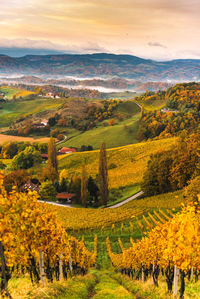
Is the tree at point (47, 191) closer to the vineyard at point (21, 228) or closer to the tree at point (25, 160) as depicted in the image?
the tree at point (25, 160)

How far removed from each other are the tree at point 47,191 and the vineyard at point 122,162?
1802 centimetres

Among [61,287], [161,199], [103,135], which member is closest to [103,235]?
[161,199]

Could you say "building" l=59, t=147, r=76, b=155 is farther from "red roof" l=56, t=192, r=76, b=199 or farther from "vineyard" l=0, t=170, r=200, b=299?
"vineyard" l=0, t=170, r=200, b=299

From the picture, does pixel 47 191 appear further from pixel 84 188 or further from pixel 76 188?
pixel 84 188

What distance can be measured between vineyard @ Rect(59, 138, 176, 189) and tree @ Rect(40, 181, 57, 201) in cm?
1802

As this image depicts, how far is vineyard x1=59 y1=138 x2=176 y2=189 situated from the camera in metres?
88.5

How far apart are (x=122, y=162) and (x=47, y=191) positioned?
37974mm

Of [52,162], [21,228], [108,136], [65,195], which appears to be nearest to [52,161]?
[52,162]

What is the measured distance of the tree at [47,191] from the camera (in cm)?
8038

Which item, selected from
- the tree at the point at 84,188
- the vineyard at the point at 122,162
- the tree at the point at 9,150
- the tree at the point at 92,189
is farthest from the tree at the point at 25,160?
the tree at the point at 84,188

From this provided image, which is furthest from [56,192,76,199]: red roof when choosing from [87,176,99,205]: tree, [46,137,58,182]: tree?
[46,137,58,182]: tree

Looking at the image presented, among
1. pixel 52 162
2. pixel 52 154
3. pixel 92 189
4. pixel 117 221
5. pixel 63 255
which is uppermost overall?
pixel 63 255

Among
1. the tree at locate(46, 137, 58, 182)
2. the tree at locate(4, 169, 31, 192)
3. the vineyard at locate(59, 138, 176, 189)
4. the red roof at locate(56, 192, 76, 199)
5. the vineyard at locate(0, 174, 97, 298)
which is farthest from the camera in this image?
the tree at locate(46, 137, 58, 182)

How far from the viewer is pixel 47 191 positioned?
267 ft
